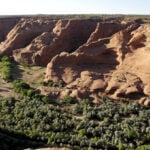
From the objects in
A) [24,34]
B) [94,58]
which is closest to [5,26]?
[24,34]

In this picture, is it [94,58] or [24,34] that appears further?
[24,34]

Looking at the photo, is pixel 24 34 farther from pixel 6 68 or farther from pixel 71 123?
pixel 71 123

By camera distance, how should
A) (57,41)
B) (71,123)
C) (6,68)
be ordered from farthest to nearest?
(57,41) < (6,68) < (71,123)

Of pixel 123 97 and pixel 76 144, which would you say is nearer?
pixel 76 144

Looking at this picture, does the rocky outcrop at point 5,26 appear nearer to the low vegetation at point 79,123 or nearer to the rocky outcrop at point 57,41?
the rocky outcrop at point 57,41

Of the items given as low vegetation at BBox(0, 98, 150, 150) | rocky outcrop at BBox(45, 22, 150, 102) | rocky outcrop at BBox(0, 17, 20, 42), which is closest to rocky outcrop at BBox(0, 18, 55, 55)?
rocky outcrop at BBox(0, 17, 20, 42)

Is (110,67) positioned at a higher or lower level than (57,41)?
lower

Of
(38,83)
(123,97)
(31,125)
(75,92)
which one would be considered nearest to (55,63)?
(38,83)

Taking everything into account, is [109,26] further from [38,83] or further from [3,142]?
[3,142]

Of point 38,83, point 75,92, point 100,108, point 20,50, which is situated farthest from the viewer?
point 20,50
